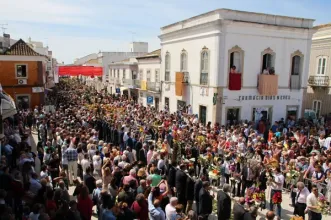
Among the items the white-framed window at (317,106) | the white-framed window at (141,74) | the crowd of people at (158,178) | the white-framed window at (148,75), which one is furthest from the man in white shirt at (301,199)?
Answer: the white-framed window at (141,74)

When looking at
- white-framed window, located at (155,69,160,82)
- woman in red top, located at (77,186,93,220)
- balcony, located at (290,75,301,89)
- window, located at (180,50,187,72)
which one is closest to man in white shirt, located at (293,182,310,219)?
woman in red top, located at (77,186,93,220)

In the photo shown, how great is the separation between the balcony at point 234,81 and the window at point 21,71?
58.3 feet

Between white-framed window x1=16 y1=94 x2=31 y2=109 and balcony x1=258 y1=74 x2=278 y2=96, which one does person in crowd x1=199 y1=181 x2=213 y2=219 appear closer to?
balcony x1=258 y1=74 x2=278 y2=96

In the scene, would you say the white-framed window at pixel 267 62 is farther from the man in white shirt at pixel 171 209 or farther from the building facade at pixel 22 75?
the building facade at pixel 22 75

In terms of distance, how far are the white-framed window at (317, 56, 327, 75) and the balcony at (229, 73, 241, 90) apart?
8.94m

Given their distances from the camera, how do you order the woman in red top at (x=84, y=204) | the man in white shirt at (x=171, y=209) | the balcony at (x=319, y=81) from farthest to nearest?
the balcony at (x=319, y=81) < the woman in red top at (x=84, y=204) < the man in white shirt at (x=171, y=209)

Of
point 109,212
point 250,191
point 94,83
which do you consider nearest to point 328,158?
point 250,191

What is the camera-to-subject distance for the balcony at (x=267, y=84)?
19.4 m

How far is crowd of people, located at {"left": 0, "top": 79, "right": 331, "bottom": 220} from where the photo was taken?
6391 millimetres

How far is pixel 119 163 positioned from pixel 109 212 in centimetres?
324

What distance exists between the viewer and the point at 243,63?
19.0m

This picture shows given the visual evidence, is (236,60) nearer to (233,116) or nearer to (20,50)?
(233,116)

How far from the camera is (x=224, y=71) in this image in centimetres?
1848

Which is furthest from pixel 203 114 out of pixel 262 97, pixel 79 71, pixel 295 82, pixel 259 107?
pixel 79 71
